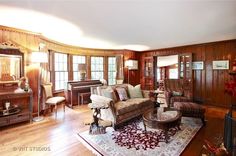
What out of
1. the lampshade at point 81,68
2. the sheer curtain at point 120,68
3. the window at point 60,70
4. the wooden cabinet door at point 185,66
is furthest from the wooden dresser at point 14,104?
the wooden cabinet door at point 185,66

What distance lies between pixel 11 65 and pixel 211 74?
6738 millimetres

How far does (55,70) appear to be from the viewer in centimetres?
572

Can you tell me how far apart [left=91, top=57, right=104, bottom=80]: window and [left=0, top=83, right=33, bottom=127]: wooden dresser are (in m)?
3.48

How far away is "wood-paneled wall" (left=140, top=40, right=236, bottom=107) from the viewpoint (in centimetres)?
535

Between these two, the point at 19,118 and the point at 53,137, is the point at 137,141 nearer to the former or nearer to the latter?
the point at 53,137

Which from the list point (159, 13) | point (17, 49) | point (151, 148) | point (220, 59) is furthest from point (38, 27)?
point (220, 59)

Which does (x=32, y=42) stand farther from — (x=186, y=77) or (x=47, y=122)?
(x=186, y=77)

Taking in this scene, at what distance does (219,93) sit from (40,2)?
20.7 ft

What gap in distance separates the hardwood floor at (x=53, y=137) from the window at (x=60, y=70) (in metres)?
2.09

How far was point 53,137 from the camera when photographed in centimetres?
299

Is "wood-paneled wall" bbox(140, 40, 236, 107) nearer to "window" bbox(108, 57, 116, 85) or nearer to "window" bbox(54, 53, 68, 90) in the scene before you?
"window" bbox(108, 57, 116, 85)

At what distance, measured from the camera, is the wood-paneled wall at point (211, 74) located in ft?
17.6

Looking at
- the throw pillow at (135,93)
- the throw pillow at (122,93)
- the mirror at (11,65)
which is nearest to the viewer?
the mirror at (11,65)

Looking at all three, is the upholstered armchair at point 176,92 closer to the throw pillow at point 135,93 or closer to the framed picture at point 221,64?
the throw pillow at point 135,93
